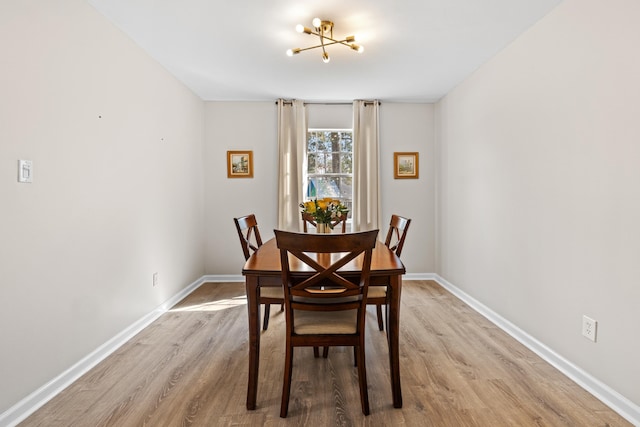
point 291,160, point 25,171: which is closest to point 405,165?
point 291,160

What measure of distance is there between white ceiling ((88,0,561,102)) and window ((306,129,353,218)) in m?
0.83

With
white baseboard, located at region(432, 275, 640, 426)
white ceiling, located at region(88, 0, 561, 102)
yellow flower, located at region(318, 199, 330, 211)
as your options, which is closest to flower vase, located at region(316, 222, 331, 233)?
yellow flower, located at region(318, 199, 330, 211)

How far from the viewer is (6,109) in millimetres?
1771

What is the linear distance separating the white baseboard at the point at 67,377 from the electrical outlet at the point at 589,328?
3.23 meters

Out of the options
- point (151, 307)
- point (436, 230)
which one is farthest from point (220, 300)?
point (436, 230)

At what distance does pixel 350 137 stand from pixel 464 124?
158cm

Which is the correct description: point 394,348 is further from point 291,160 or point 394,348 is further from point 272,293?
point 291,160

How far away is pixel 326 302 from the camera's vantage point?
6.38ft

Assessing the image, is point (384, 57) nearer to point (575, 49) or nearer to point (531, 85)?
point (531, 85)

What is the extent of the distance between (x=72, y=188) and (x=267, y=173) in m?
2.76

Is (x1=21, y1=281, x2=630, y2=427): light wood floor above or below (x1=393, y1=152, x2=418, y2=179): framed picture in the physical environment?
below

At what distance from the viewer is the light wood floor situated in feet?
6.02

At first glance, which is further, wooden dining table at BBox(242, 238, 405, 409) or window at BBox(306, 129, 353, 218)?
window at BBox(306, 129, 353, 218)

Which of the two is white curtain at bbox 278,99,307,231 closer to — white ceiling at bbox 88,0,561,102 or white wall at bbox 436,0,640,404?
white ceiling at bbox 88,0,561,102
